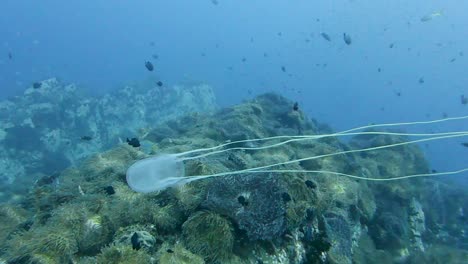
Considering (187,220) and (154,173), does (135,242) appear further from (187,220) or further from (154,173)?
(154,173)

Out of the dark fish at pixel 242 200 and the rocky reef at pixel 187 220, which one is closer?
the rocky reef at pixel 187 220

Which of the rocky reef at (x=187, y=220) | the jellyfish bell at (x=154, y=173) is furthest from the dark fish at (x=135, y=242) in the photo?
the jellyfish bell at (x=154, y=173)

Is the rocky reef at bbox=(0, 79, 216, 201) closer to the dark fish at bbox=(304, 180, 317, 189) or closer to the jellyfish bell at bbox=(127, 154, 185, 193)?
the dark fish at bbox=(304, 180, 317, 189)

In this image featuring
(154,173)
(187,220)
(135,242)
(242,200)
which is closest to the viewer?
(154,173)

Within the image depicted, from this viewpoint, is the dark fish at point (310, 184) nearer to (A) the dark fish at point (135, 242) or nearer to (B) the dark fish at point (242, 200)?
(B) the dark fish at point (242, 200)

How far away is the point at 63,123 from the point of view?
2167cm

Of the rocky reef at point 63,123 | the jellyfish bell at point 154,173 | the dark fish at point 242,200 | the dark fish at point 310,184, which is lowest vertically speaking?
A: the rocky reef at point 63,123

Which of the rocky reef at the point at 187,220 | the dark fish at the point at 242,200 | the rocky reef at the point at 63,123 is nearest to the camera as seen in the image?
the rocky reef at the point at 187,220

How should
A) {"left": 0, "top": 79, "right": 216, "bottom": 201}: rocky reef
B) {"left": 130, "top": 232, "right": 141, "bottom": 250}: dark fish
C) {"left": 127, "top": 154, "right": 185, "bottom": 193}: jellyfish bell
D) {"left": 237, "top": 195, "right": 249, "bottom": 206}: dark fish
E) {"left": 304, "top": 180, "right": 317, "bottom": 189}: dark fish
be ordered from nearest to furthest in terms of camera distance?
1. {"left": 127, "top": 154, "right": 185, "bottom": 193}: jellyfish bell
2. {"left": 130, "top": 232, "right": 141, "bottom": 250}: dark fish
3. {"left": 237, "top": 195, "right": 249, "bottom": 206}: dark fish
4. {"left": 304, "top": 180, "right": 317, "bottom": 189}: dark fish
5. {"left": 0, "top": 79, "right": 216, "bottom": 201}: rocky reef

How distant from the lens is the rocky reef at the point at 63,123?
62.1 ft

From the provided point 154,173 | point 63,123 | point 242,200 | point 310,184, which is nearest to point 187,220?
point 242,200

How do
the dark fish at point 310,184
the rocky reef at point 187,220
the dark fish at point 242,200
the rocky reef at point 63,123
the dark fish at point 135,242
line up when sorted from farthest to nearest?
the rocky reef at point 63,123 < the dark fish at point 310,184 < the dark fish at point 242,200 < the rocky reef at point 187,220 < the dark fish at point 135,242

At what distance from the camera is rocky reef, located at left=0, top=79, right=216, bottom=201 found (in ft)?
62.1

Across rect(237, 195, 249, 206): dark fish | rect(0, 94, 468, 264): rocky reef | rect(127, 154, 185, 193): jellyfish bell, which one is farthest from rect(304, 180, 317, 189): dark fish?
rect(127, 154, 185, 193): jellyfish bell
